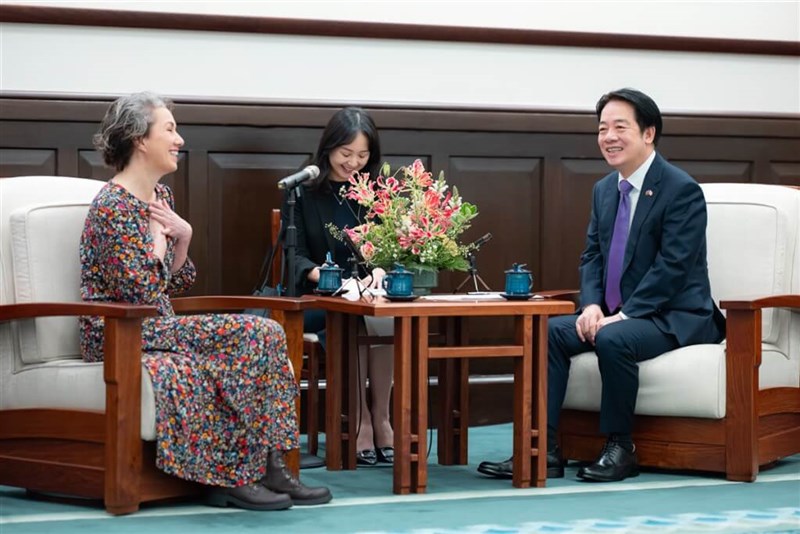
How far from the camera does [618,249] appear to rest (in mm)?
4281

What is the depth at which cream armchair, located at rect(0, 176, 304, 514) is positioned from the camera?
11.0 ft

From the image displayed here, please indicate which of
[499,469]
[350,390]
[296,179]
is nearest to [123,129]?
[296,179]

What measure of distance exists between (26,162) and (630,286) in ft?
7.28

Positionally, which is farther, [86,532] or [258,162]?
[258,162]

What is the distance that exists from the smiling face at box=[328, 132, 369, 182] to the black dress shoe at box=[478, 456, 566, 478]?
1.18 metres

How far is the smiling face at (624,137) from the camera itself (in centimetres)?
423

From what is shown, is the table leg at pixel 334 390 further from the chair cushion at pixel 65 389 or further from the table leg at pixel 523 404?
the chair cushion at pixel 65 389

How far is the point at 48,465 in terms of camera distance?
3.53 m

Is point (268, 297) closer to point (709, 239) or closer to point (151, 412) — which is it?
point (151, 412)

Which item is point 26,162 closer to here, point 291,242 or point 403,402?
point 291,242

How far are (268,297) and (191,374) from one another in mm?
484

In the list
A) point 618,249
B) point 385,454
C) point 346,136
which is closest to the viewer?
point 618,249

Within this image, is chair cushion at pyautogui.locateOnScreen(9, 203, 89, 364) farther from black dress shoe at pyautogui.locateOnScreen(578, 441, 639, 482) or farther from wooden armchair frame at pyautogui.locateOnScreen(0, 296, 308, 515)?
black dress shoe at pyautogui.locateOnScreen(578, 441, 639, 482)

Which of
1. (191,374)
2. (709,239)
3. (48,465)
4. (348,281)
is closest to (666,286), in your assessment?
(709,239)
